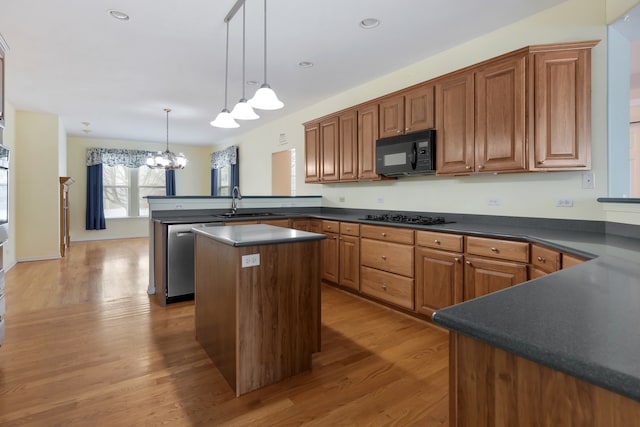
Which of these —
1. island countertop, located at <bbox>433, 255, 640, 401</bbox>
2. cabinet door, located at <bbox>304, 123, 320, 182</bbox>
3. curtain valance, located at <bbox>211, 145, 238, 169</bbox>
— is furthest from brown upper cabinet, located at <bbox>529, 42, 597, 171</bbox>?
curtain valance, located at <bbox>211, 145, 238, 169</bbox>

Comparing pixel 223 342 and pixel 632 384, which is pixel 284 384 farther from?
pixel 632 384

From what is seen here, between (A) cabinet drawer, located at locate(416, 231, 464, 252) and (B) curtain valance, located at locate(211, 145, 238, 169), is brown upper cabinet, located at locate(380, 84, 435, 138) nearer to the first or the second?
(A) cabinet drawer, located at locate(416, 231, 464, 252)

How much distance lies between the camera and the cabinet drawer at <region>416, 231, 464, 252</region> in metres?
2.76

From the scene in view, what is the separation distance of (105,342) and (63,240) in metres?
4.94

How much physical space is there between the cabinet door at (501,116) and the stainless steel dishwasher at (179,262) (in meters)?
2.79

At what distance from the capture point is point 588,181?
258 cm

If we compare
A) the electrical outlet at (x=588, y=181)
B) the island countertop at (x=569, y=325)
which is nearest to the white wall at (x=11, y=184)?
the island countertop at (x=569, y=325)

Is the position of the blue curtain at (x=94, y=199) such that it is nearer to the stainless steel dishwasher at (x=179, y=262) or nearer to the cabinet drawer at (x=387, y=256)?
the stainless steel dishwasher at (x=179, y=262)

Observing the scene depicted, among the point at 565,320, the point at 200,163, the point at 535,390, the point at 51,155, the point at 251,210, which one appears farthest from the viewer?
the point at 200,163

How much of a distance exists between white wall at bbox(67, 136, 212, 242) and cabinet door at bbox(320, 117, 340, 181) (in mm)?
6316

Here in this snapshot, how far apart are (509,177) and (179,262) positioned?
10.8 feet

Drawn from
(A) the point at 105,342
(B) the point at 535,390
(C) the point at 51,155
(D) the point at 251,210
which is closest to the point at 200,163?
(C) the point at 51,155

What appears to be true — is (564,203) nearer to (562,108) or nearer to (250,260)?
(562,108)

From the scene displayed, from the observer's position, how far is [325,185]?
209 inches
